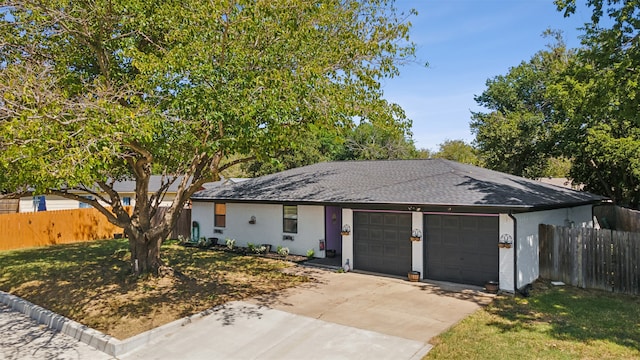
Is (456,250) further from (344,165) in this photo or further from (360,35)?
(344,165)

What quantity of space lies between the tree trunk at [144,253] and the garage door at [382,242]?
21.8ft

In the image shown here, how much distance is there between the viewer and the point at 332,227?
54.3 feet

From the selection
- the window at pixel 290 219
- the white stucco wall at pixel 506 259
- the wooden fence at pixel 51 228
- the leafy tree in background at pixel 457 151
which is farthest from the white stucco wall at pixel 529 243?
the leafy tree in background at pixel 457 151

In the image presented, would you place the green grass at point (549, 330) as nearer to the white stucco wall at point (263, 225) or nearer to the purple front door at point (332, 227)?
the purple front door at point (332, 227)

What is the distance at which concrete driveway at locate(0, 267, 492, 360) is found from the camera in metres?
7.30

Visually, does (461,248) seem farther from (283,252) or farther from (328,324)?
(283,252)

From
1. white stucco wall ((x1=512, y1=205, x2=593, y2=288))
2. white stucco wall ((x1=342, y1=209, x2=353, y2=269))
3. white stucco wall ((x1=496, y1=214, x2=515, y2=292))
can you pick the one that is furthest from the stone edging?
white stucco wall ((x1=512, y1=205, x2=593, y2=288))

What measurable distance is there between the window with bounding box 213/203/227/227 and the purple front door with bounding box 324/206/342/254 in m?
6.03

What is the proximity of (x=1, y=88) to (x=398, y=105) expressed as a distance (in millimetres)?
10118

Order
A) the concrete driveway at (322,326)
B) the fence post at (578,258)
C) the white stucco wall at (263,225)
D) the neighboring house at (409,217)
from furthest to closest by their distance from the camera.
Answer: the white stucco wall at (263,225) < the fence post at (578,258) < the neighboring house at (409,217) < the concrete driveway at (322,326)

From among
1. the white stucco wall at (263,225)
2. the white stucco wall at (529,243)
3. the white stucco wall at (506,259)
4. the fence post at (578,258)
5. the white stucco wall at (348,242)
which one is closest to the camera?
the white stucco wall at (506,259)

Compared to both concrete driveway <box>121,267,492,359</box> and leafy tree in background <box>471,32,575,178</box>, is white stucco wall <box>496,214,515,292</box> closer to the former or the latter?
concrete driveway <box>121,267,492,359</box>

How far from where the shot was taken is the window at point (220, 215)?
1981cm

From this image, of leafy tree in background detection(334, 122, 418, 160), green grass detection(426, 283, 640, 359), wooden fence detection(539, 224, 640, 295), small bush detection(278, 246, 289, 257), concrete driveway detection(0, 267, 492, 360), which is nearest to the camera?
green grass detection(426, 283, 640, 359)
